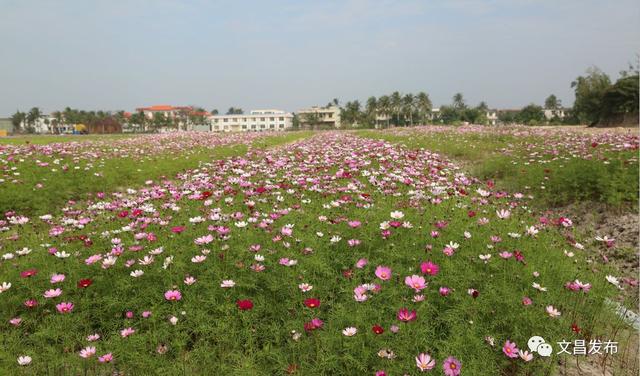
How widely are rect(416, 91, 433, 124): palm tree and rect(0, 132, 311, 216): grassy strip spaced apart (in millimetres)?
100743

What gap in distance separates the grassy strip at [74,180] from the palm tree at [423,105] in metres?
101

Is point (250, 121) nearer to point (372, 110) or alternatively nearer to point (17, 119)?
point (372, 110)

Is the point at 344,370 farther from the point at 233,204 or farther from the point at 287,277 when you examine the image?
the point at 233,204

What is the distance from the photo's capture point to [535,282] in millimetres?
3303

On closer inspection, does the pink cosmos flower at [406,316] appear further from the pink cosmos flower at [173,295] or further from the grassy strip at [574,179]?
the grassy strip at [574,179]

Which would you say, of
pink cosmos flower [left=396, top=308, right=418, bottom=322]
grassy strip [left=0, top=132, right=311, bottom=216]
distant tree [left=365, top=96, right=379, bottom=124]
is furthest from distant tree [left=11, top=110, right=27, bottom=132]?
pink cosmos flower [left=396, top=308, right=418, bottom=322]

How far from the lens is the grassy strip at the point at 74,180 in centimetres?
722

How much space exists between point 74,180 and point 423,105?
105m

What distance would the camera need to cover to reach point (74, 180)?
8.86 m

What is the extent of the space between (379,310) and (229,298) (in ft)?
4.11

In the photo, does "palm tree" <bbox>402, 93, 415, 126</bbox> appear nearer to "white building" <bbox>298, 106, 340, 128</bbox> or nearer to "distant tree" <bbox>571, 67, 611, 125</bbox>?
"white building" <bbox>298, 106, 340, 128</bbox>

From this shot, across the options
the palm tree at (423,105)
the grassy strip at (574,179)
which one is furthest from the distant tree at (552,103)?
the grassy strip at (574,179)

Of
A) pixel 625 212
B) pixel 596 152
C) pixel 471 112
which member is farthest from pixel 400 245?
pixel 471 112

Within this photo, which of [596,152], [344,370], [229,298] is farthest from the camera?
[596,152]
